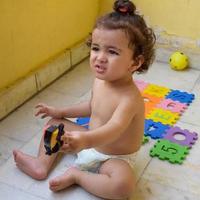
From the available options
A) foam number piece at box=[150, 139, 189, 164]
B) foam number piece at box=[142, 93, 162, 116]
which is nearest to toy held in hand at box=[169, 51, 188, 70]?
foam number piece at box=[142, 93, 162, 116]

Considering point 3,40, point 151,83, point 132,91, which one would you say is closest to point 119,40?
point 132,91

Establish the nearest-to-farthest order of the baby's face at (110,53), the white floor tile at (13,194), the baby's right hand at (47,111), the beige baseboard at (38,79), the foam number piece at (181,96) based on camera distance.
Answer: the baby's face at (110,53) → the white floor tile at (13,194) → the baby's right hand at (47,111) → the beige baseboard at (38,79) → the foam number piece at (181,96)

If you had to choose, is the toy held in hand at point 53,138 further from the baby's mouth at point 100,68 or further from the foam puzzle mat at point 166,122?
the foam puzzle mat at point 166,122

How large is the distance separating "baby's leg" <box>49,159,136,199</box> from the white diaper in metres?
0.02

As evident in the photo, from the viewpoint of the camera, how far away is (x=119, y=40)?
0.93 meters

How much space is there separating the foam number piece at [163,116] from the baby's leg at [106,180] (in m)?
0.38

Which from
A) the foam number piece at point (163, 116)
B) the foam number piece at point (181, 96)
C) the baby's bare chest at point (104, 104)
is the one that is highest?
the baby's bare chest at point (104, 104)

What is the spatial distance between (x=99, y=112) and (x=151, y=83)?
654mm

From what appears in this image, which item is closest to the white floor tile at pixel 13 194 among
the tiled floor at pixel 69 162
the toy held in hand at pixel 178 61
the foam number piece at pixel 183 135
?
the tiled floor at pixel 69 162

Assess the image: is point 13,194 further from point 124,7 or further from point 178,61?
point 178,61

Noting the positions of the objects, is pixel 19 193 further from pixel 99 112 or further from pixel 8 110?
pixel 8 110

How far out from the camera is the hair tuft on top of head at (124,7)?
95 centimetres

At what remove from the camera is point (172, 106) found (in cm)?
148

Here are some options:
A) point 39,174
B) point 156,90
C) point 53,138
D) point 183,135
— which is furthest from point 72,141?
point 156,90
